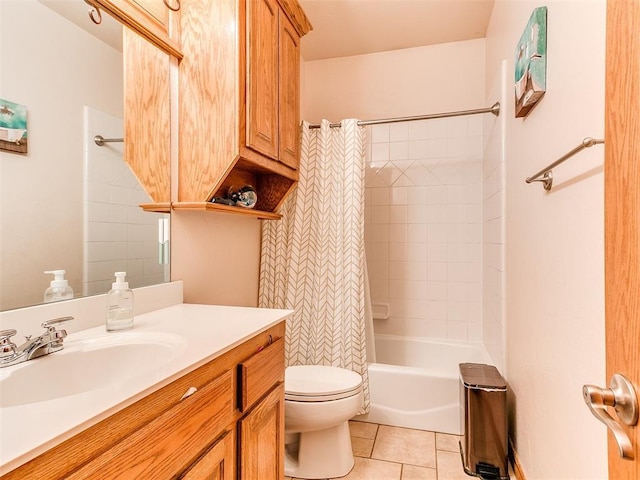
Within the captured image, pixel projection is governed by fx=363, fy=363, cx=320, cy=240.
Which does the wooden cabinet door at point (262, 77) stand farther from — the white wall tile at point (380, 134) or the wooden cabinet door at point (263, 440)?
the white wall tile at point (380, 134)

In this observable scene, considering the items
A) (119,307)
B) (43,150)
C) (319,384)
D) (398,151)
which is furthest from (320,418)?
(398,151)

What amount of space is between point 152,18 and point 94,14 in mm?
243

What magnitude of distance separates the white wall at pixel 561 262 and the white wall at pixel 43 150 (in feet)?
4.67

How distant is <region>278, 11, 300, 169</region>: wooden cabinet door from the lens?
1785mm

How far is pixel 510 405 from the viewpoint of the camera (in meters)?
1.72

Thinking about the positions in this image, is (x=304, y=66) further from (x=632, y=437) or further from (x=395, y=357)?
(x=632, y=437)

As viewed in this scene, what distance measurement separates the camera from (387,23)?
2.42 m

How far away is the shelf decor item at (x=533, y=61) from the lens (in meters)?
1.24

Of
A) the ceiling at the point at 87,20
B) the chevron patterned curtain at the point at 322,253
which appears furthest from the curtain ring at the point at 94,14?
the chevron patterned curtain at the point at 322,253

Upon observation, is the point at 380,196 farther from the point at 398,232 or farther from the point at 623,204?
the point at 623,204

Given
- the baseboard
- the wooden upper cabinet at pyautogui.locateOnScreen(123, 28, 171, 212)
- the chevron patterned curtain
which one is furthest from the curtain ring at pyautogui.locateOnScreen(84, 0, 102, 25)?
the baseboard

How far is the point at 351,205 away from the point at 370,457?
4.38ft

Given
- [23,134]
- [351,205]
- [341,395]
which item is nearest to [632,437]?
[341,395]

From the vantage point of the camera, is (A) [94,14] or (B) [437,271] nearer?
(A) [94,14]
